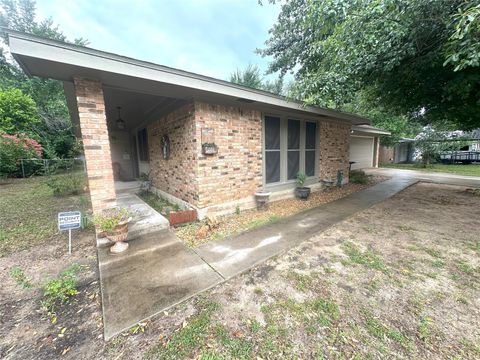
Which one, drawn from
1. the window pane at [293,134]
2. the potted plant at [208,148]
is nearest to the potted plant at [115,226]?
the potted plant at [208,148]

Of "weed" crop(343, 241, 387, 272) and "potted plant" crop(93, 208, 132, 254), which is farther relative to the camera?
"potted plant" crop(93, 208, 132, 254)

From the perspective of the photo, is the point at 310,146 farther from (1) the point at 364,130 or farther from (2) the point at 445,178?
(2) the point at 445,178

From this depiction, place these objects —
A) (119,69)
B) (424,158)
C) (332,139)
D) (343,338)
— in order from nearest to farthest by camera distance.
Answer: (343,338) → (119,69) → (332,139) → (424,158)

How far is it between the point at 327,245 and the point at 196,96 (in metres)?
3.75

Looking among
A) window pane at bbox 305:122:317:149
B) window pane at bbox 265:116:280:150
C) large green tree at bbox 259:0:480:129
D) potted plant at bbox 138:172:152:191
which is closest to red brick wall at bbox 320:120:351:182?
window pane at bbox 305:122:317:149

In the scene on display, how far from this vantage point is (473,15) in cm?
245

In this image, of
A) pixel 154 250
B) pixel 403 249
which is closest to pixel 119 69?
pixel 154 250

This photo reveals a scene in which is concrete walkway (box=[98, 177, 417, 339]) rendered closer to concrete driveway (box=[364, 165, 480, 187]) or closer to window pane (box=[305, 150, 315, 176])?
window pane (box=[305, 150, 315, 176])

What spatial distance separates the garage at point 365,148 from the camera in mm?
12527

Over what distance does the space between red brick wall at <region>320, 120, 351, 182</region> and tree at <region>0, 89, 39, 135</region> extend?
1841cm

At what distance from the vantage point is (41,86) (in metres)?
15.9

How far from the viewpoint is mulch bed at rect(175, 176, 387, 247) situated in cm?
367

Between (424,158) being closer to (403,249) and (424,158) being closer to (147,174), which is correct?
(403,249)

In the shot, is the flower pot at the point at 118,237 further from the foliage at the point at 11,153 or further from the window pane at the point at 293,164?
the foliage at the point at 11,153
